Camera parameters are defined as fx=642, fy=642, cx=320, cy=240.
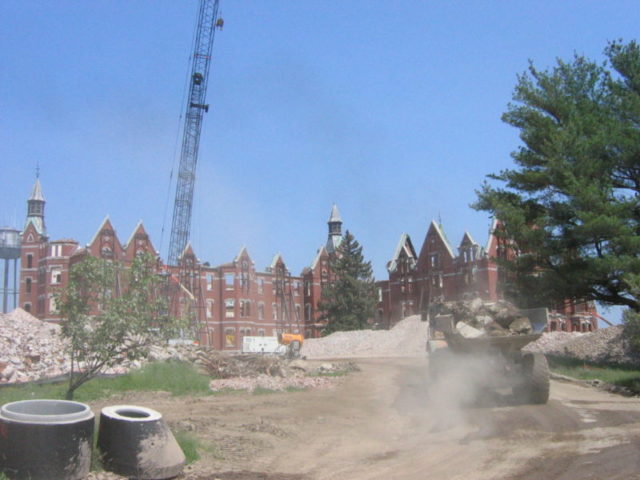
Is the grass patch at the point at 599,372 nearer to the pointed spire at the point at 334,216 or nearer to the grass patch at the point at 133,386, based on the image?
the grass patch at the point at 133,386

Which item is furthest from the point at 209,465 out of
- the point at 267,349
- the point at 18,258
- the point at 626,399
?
the point at 18,258

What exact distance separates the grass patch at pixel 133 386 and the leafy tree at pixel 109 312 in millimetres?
5317

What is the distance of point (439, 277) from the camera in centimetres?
7462

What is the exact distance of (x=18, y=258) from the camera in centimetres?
7519

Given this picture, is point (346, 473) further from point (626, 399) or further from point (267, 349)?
point (267, 349)

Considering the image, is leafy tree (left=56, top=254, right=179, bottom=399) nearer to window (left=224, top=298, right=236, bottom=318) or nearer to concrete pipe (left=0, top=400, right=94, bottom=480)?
concrete pipe (left=0, top=400, right=94, bottom=480)

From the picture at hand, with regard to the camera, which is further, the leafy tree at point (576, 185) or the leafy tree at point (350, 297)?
the leafy tree at point (350, 297)

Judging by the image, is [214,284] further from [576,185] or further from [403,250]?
[576,185]

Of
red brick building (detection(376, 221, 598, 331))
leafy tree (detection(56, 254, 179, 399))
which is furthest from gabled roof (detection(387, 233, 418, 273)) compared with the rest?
leafy tree (detection(56, 254, 179, 399))

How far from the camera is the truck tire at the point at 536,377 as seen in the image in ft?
49.9

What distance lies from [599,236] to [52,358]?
76.1 feet

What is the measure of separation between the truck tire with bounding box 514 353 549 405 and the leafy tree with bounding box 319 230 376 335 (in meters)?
59.8

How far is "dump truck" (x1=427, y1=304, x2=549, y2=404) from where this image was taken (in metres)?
15.3

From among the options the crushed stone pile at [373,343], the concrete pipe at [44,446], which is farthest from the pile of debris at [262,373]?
the crushed stone pile at [373,343]
